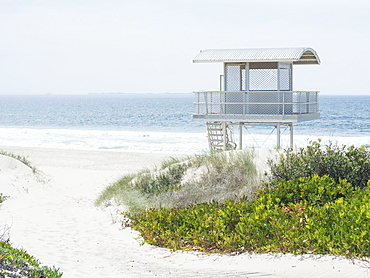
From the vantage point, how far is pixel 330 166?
11484 mm

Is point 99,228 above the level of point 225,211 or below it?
below

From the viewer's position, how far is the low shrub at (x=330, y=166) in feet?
37.3

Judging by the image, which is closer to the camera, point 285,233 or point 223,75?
point 285,233

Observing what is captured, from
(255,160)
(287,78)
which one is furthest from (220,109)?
(255,160)

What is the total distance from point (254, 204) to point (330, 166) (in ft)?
9.72

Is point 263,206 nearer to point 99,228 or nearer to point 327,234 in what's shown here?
point 327,234

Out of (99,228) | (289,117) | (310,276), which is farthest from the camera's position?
(289,117)

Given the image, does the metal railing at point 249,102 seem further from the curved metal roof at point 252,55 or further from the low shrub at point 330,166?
the low shrub at point 330,166

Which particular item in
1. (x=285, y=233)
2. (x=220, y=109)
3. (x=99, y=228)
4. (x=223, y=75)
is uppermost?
(x=223, y=75)

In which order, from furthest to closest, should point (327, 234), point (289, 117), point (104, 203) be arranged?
point (289, 117)
point (104, 203)
point (327, 234)

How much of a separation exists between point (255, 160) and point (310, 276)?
6.93 metres

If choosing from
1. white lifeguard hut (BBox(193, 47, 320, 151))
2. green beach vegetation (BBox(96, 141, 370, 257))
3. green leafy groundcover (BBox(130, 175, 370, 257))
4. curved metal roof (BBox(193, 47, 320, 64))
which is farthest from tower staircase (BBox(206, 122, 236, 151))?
green leafy groundcover (BBox(130, 175, 370, 257))

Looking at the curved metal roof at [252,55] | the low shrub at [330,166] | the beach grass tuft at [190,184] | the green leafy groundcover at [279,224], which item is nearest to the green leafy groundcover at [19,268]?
the green leafy groundcover at [279,224]

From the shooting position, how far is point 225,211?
8945 millimetres
